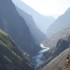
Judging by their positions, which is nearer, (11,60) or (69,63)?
(69,63)

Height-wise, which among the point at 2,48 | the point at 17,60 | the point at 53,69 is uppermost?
the point at 2,48

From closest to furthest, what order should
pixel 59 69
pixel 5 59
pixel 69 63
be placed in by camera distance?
pixel 69 63 → pixel 59 69 → pixel 5 59

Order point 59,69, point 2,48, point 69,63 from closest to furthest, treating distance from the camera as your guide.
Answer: point 69,63 < point 59,69 < point 2,48

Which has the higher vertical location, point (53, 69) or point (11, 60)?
point (11, 60)

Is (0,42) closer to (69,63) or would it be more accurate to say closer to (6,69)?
(6,69)

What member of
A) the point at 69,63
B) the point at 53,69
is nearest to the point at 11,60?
the point at 53,69

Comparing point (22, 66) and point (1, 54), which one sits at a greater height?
point (1, 54)

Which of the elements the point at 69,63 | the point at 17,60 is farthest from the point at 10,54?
the point at 69,63

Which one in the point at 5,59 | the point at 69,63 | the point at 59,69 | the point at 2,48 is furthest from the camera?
the point at 2,48

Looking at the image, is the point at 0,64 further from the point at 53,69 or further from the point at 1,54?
the point at 53,69
